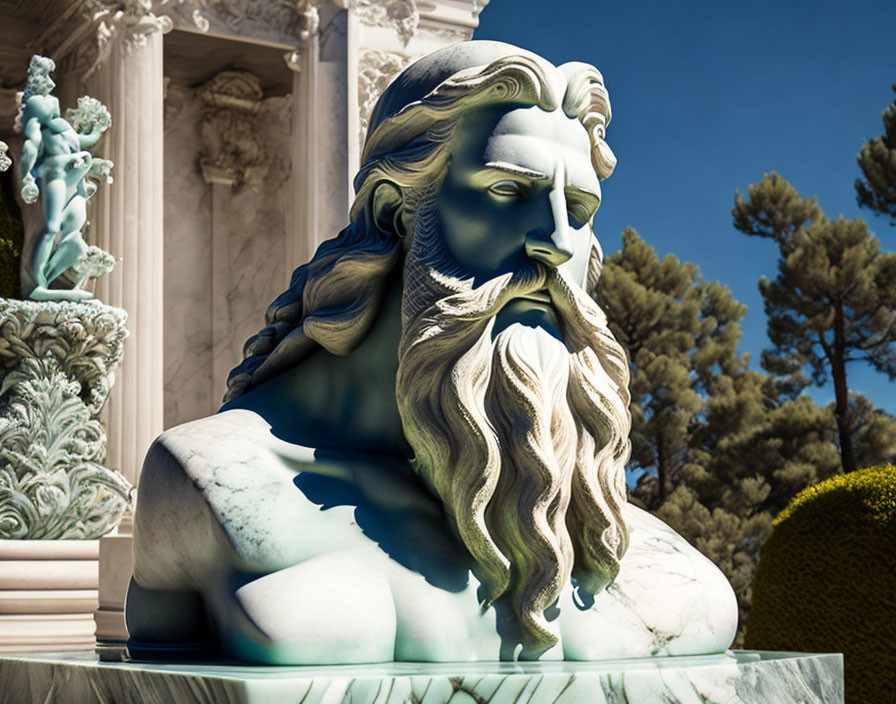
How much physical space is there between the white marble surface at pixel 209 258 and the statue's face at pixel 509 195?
16602 mm

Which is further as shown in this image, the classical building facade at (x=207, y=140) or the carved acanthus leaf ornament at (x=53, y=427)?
the classical building facade at (x=207, y=140)

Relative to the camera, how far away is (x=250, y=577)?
233 centimetres

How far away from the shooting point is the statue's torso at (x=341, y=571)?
2260 mm

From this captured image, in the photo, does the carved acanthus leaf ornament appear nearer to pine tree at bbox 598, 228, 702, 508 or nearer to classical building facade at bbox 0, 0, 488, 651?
classical building facade at bbox 0, 0, 488, 651

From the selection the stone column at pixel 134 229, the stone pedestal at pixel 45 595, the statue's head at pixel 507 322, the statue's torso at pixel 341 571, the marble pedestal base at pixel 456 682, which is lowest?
the stone pedestal at pixel 45 595

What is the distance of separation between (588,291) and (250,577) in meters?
0.91

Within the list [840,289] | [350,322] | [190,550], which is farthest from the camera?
[840,289]

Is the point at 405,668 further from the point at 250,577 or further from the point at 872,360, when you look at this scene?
the point at 872,360

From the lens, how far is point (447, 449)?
8.07ft

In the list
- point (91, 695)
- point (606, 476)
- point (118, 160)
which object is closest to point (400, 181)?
point (606, 476)

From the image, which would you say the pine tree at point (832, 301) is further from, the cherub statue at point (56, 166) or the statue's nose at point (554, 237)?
the statue's nose at point (554, 237)

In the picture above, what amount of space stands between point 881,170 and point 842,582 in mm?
17233

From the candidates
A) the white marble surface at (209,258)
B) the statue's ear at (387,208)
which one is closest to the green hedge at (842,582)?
the statue's ear at (387,208)

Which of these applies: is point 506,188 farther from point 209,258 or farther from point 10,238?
point 209,258
